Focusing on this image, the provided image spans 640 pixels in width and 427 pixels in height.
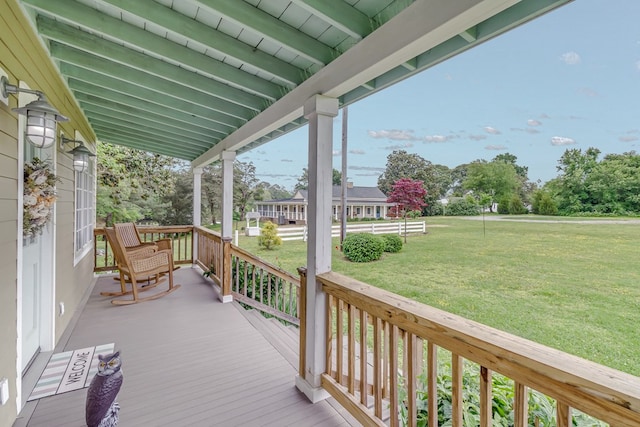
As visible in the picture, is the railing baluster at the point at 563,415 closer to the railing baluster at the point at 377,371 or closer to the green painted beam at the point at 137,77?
the railing baluster at the point at 377,371

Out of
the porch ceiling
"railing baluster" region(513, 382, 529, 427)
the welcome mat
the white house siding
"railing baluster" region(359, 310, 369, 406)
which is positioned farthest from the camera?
the welcome mat

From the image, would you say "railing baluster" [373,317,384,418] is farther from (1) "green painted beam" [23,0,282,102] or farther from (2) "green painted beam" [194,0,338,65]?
(1) "green painted beam" [23,0,282,102]

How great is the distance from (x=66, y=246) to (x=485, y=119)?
4273 mm

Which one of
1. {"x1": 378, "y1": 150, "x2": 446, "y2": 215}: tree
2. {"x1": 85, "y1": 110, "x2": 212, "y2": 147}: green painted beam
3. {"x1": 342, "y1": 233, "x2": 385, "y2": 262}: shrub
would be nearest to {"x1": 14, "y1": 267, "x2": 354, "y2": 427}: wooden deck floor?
{"x1": 342, "y1": 233, "x2": 385, "y2": 262}: shrub

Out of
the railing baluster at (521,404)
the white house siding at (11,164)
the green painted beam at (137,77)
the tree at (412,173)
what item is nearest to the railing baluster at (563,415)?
the railing baluster at (521,404)

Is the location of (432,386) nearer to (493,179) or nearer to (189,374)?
(493,179)

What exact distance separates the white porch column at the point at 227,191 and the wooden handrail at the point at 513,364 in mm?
3323

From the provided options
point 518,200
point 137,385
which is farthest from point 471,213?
point 137,385

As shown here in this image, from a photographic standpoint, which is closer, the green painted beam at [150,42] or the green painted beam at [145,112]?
the green painted beam at [150,42]

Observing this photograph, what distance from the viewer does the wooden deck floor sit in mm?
2105

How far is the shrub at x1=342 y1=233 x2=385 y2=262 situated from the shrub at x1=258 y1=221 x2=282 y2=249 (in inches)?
78.0

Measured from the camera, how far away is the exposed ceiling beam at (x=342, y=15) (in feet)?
5.63

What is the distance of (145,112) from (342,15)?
3.41 metres

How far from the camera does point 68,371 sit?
266 cm
